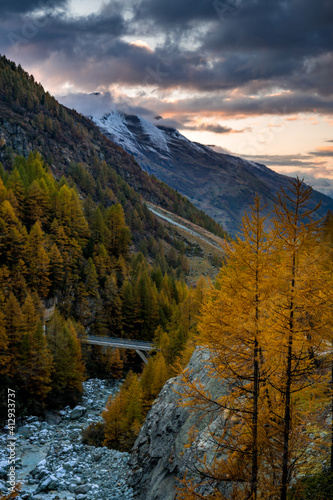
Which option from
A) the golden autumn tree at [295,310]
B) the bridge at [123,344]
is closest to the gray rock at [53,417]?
the bridge at [123,344]

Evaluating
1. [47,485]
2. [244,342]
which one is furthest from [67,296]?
[244,342]

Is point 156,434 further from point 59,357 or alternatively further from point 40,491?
point 59,357

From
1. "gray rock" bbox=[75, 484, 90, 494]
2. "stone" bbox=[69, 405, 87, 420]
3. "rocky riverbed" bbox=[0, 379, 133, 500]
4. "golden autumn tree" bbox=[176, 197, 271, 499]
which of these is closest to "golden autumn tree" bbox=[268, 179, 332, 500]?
"golden autumn tree" bbox=[176, 197, 271, 499]

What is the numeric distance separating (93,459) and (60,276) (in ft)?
94.2

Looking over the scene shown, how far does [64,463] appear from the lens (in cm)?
2777

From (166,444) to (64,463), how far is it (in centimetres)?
1288

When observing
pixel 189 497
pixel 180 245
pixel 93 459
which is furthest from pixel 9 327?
pixel 180 245

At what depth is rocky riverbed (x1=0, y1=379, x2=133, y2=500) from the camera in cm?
2325

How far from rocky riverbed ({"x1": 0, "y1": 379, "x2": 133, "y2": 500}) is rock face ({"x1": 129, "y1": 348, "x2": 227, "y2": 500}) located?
1707 mm

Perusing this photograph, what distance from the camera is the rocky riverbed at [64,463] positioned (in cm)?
2325

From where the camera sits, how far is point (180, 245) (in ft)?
402

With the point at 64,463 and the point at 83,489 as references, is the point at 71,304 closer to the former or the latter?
the point at 64,463

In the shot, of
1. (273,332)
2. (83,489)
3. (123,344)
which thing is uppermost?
(273,332)

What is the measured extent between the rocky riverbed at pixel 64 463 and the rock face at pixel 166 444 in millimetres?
1707
